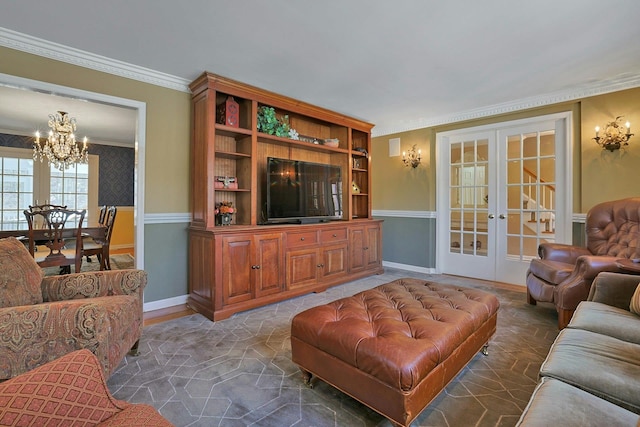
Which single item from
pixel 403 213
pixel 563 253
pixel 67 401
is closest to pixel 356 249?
pixel 403 213

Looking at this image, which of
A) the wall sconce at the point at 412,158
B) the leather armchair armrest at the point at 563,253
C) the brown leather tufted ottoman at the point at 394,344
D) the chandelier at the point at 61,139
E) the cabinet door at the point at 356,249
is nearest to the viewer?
the brown leather tufted ottoman at the point at 394,344

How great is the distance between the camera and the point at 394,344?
1457mm

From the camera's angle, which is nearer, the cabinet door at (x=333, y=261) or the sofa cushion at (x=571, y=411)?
the sofa cushion at (x=571, y=411)

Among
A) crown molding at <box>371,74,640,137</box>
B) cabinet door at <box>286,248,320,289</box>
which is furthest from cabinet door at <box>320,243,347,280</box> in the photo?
crown molding at <box>371,74,640,137</box>

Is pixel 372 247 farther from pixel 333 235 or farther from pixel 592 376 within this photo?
pixel 592 376

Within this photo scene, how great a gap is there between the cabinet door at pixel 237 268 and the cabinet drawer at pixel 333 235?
3.43 feet

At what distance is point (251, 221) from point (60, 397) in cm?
264

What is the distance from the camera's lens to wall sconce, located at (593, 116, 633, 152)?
329 cm

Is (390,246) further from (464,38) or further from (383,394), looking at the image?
(383,394)

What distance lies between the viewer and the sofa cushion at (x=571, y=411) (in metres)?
0.91

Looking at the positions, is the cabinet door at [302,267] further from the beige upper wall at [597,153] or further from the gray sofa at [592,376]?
the beige upper wall at [597,153]

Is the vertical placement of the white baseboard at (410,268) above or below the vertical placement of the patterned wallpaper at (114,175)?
below

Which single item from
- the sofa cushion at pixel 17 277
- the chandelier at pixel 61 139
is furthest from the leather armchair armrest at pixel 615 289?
the chandelier at pixel 61 139

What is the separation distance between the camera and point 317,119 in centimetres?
439
